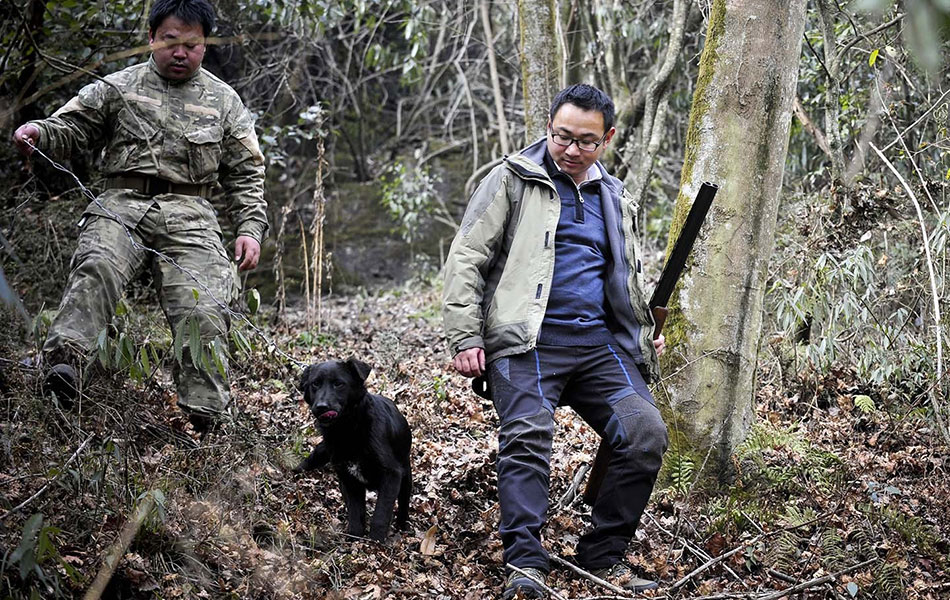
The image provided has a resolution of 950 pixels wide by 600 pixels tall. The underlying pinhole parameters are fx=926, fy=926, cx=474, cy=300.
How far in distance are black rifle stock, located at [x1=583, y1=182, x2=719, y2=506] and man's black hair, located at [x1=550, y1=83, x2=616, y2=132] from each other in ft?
1.99

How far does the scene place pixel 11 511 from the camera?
3.13m

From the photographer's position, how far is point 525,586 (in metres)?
3.90

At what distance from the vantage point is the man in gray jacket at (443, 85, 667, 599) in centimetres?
412

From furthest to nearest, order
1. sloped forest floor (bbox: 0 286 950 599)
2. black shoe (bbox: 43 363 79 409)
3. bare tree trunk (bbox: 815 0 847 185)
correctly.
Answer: bare tree trunk (bbox: 815 0 847 185), black shoe (bbox: 43 363 79 409), sloped forest floor (bbox: 0 286 950 599)

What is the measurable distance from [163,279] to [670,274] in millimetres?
2797

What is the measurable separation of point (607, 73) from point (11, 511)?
8.77 metres

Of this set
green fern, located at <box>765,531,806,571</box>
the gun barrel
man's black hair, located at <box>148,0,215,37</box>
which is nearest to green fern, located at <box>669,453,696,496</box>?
green fern, located at <box>765,531,806,571</box>

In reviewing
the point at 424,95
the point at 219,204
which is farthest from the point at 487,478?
the point at 424,95

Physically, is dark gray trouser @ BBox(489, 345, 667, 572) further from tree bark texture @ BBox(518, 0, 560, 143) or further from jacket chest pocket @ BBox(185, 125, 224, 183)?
tree bark texture @ BBox(518, 0, 560, 143)

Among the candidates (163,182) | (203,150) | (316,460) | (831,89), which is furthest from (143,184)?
(831,89)

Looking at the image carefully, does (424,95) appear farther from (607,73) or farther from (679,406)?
(679,406)

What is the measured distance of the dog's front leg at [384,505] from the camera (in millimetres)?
4562

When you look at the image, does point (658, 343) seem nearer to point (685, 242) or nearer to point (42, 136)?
point (685, 242)

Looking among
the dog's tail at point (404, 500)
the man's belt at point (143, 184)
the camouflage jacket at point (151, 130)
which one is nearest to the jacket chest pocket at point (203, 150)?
the camouflage jacket at point (151, 130)
